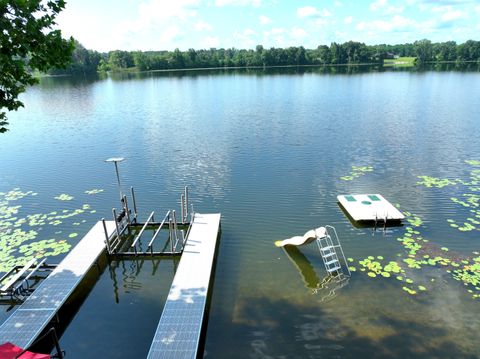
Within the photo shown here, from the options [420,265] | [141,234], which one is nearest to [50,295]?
[141,234]

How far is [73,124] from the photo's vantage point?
44.6m

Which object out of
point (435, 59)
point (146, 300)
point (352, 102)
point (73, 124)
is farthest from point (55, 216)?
point (435, 59)

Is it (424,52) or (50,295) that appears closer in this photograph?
(50,295)

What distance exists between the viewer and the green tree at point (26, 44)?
1054 cm

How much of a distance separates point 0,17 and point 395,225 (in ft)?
64.1

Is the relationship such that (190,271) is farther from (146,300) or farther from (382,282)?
(382,282)

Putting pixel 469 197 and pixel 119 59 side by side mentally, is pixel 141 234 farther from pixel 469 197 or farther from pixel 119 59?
pixel 119 59

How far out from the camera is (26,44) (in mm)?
11047

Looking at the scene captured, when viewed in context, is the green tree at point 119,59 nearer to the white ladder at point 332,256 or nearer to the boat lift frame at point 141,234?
the boat lift frame at point 141,234

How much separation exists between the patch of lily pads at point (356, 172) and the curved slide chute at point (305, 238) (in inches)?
397

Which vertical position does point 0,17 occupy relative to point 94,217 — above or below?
above

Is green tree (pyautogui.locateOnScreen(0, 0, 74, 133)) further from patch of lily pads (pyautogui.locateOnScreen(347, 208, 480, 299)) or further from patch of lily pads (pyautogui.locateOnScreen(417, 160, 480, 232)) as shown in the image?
patch of lily pads (pyautogui.locateOnScreen(417, 160, 480, 232))

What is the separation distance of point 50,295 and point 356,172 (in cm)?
2164

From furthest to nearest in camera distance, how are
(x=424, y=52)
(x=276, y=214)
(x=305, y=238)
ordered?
(x=424, y=52) < (x=276, y=214) < (x=305, y=238)
